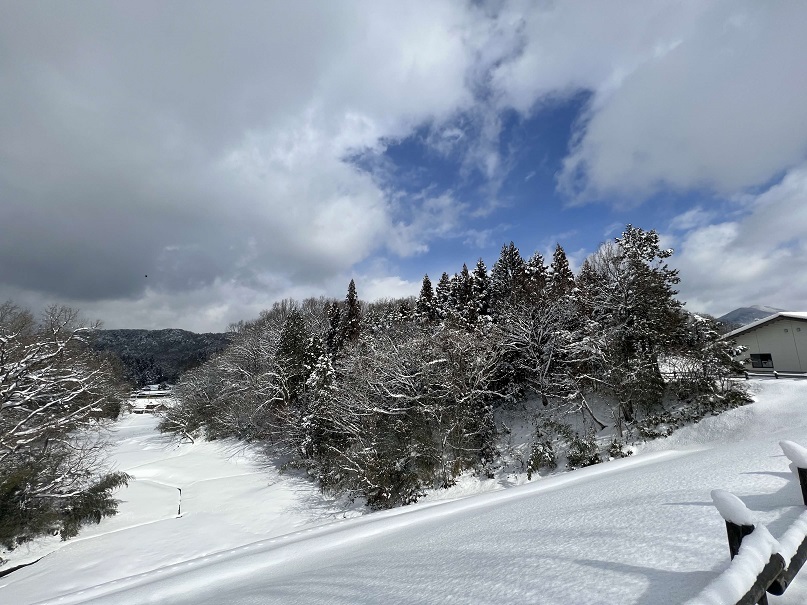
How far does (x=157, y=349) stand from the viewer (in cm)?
10188

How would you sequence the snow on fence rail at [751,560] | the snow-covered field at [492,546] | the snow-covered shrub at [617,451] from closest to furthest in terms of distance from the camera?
the snow on fence rail at [751,560] < the snow-covered field at [492,546] < the snow-covered shrub at [617,451]

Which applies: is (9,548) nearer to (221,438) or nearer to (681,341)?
(221,438)

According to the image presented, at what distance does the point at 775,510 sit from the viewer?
3736 mm

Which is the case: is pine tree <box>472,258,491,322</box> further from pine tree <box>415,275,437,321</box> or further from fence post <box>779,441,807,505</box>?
fence post <box>779,441,807,505</box>

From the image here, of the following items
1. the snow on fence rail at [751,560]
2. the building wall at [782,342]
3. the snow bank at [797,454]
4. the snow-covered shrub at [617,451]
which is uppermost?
the building wall at [782,342]

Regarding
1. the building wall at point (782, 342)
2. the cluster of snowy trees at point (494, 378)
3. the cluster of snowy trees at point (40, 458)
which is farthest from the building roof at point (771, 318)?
the cluster of snowy trees at point (40, 458)

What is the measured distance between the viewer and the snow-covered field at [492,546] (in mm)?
2986

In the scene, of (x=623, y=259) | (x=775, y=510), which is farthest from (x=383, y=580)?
(x=623, y=259)

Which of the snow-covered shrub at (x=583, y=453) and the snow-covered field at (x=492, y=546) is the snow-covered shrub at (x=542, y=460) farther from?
the snow-covered field at (x=492, y=546)

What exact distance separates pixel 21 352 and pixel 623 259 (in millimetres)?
31029

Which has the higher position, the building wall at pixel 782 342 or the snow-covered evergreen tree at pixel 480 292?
the snow-covered evergreen tree at pixel 480 292

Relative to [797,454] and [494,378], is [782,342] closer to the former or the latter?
[494,378]

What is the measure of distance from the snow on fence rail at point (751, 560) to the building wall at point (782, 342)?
96.4 feet

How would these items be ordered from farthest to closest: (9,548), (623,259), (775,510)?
1. (623,259)
2. (9,548)
3. (775,510)
